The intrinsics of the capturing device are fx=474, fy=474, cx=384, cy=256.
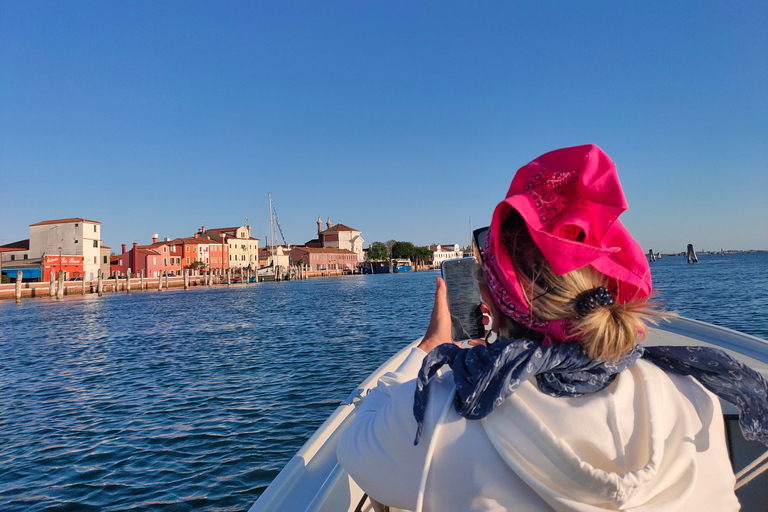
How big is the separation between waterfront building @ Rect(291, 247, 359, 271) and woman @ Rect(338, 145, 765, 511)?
3645 inches

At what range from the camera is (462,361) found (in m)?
0.95

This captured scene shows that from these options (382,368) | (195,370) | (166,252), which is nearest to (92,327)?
(195,370)

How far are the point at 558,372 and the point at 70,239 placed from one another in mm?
60431

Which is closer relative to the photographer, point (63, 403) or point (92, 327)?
Result: point (63, 403)

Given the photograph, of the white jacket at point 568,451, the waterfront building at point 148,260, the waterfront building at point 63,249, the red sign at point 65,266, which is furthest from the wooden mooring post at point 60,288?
the white jacket at point 568,451

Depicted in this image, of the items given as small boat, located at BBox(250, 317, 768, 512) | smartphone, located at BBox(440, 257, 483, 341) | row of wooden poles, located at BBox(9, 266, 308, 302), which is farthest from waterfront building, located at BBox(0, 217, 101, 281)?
smartphone, located at BBox(440, 257, 483, 341)

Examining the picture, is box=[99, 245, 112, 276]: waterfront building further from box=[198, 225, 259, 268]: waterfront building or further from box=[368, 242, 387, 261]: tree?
box=[368, 242, 387, 261]: tree

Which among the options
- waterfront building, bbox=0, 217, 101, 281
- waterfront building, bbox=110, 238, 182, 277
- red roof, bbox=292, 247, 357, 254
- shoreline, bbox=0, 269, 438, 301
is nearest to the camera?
shoreline, bbox=0, 269, 438, 301

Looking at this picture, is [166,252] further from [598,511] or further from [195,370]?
[598,511]

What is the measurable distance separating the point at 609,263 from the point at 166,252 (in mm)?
73545

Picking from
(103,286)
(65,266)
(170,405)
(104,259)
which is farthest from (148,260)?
(170,405)

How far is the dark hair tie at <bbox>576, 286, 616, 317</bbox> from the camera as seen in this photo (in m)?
0.89

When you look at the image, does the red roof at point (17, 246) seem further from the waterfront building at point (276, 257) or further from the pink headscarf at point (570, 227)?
the pink headscarf at point (570, 227)

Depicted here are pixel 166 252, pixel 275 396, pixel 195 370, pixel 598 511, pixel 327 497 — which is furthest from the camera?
pixel 166 252
